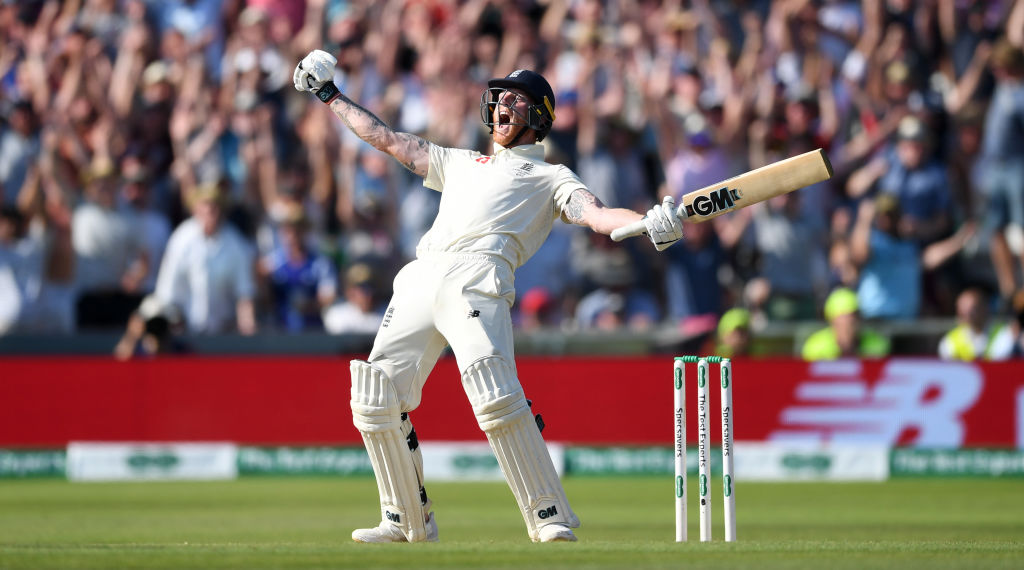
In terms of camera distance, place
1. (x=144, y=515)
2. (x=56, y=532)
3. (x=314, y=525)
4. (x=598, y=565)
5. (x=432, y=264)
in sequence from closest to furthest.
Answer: (x=598, y=565) → (x=432, y=264) → (x=56, y=532) → (x=314, y=525) → (x=144, y=515)

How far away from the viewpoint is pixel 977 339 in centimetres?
1202

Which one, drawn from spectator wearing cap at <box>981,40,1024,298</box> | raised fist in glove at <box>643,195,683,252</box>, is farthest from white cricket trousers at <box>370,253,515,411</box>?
spectator wearing cap at <box>981,40,1024,298</box>

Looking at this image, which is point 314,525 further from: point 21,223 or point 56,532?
point 21,223

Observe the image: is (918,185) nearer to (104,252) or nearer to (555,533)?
(104,252)

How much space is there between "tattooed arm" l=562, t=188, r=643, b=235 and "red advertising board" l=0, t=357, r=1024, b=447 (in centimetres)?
580

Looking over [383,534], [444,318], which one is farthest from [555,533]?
[444,318]

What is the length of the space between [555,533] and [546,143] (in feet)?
19.5

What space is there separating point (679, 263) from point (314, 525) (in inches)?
191

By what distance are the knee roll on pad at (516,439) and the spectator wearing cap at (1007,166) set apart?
7.24 m

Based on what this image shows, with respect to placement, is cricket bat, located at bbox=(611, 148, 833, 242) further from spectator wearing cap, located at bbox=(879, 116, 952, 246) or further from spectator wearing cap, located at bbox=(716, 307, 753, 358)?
spectator wearing cap, located at bbox=(879, 116, 952, 246)

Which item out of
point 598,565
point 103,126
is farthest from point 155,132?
point 598,565

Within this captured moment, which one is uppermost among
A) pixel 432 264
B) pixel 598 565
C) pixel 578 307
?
pixel 578 307

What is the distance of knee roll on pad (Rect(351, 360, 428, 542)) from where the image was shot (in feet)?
20.8

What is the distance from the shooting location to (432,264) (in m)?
6.49
